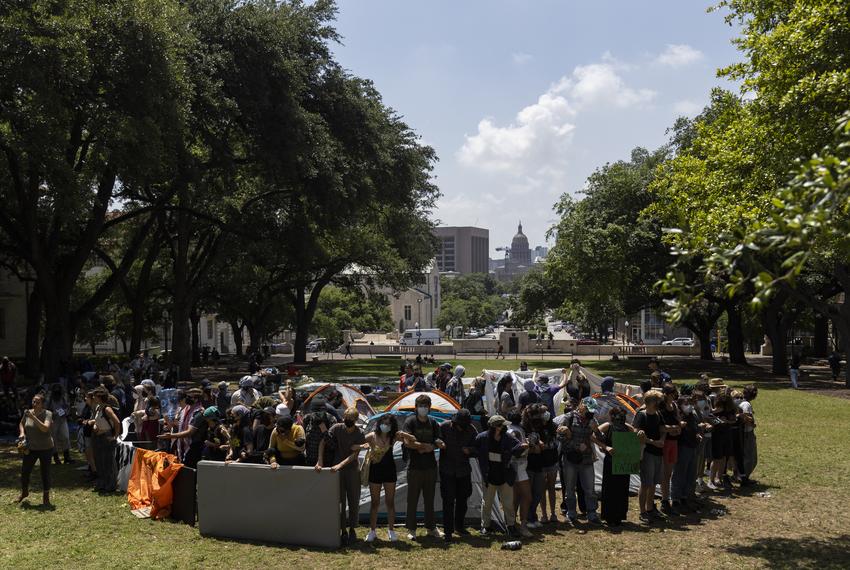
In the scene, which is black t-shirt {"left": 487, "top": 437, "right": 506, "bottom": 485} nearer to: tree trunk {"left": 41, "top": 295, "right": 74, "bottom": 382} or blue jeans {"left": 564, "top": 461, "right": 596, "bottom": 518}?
blue jeans {"left": 564, "top": 461, "right": 596, "bottom": 518}

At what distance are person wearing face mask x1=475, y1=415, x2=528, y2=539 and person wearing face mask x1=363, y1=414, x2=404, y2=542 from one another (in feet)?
3.48

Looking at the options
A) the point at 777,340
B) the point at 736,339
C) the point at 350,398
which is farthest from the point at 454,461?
the point at 736,339

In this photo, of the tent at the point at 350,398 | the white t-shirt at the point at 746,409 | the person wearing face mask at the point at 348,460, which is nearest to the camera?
the person wearing face mask at the point at 348,460

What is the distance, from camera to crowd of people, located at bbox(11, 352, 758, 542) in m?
9.80

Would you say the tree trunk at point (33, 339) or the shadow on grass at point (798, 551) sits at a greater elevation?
the tree trunk at point (33, 339)

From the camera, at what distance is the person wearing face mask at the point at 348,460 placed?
9.66 metres

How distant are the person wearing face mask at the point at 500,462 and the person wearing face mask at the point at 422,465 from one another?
57 centimetres

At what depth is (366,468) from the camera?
10.3m

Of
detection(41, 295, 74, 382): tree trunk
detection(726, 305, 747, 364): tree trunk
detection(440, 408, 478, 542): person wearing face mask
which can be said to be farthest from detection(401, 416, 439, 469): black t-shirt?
detection(726, 305, 747, 364): tree trunk

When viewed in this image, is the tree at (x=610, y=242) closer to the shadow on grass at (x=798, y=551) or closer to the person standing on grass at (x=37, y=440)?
the shadow on grass at (x=798, y=551)

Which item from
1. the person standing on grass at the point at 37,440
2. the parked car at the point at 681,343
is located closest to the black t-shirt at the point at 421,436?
the person standing on grass at the point at 37,440

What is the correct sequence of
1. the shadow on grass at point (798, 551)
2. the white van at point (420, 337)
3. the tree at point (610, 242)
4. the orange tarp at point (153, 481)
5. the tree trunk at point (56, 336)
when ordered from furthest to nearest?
1. the white van at point (420, 337)
2. the tree at point (610, 242)
3. the tree trunk at point (56, 336)
4. the orange tarp at point (153, 481)
5. the shadow on grass at point (798, 551)

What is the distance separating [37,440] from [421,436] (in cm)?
562

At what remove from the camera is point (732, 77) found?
1877 cm
